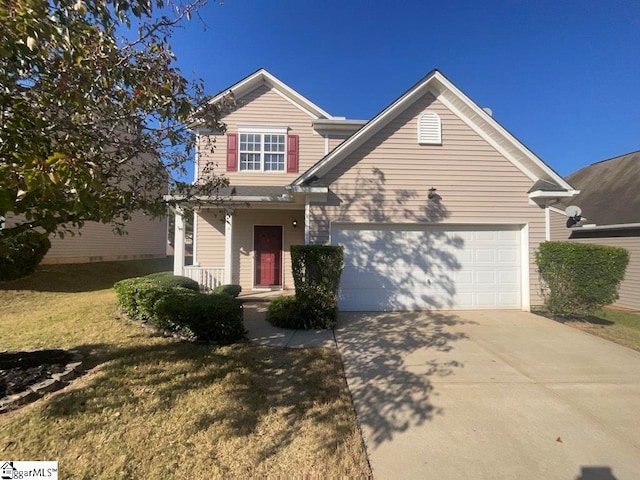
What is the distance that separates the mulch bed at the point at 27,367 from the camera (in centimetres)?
395

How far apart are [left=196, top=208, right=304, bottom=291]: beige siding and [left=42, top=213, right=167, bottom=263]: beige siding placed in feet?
5.63

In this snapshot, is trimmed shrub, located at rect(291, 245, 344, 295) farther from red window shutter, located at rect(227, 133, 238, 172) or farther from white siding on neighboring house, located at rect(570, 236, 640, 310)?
white siding on neighboring house, located at rect(570, 236, 640, 310)

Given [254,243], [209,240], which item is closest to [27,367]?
[209,240]

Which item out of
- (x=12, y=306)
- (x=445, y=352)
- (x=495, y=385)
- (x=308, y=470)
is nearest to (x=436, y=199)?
(x=445, y=352)

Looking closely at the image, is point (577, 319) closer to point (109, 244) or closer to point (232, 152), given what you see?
point (232, 152)

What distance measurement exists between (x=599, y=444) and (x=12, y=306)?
38.6 feet

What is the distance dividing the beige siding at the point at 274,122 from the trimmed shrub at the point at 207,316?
21.7 ft

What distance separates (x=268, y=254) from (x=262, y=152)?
11.9 ft

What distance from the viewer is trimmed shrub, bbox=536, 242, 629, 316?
24.4ft

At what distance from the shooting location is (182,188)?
556 centimetres

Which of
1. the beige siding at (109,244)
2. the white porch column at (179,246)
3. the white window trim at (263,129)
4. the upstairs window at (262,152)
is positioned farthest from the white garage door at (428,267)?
the beige siding at (109,244)

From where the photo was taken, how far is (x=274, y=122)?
12.2 meters

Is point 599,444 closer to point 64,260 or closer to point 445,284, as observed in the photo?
point 445,284

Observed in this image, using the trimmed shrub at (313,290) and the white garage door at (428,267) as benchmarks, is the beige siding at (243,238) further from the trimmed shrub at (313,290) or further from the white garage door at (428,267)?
the trimmed shrub at (313,290)
